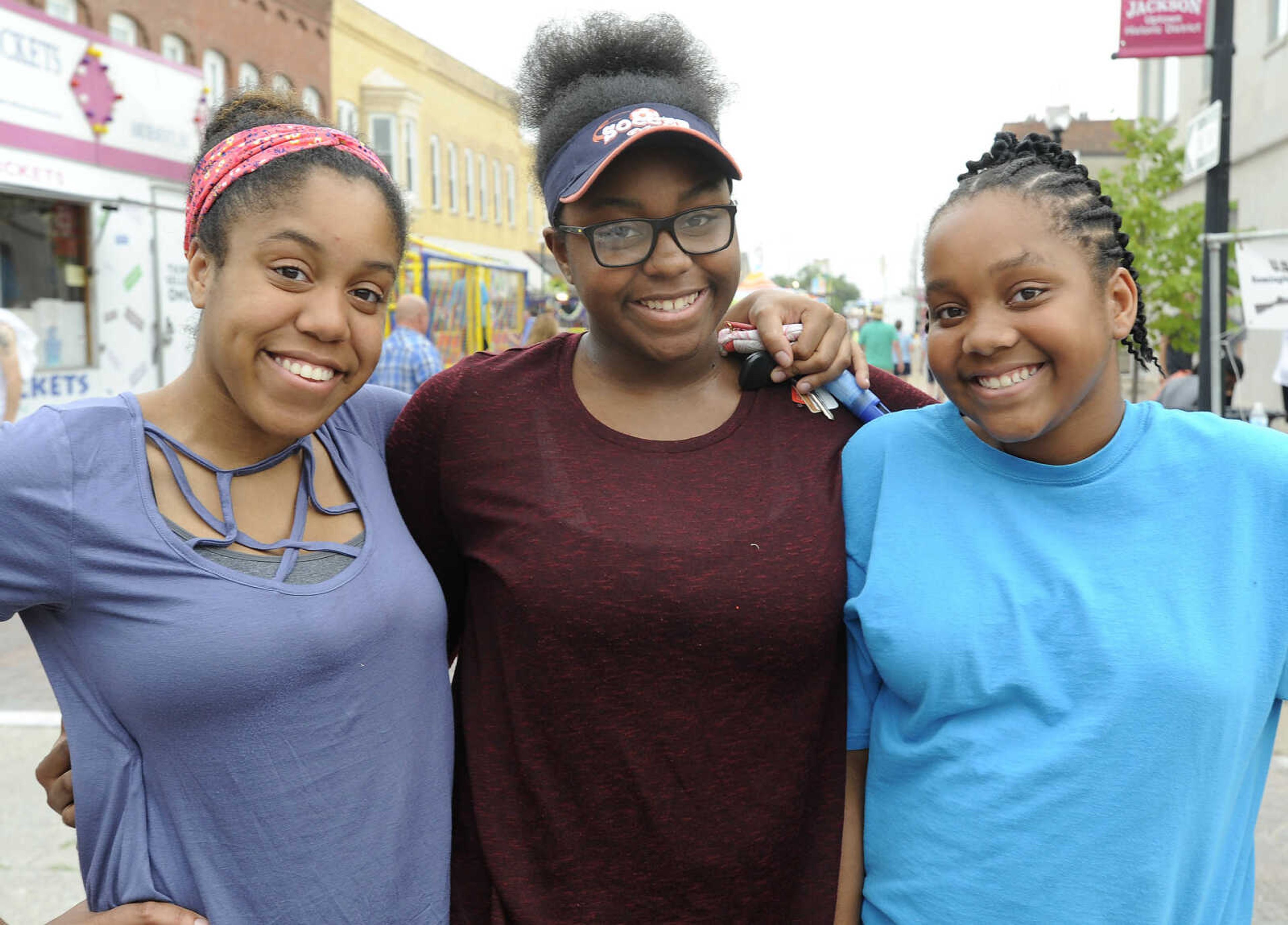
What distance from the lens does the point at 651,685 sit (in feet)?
6.44

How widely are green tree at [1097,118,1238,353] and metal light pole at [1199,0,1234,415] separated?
2346 mm

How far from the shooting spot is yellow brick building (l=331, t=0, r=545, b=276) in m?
24.8

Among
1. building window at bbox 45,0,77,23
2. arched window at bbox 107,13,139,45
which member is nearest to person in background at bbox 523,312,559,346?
building window at bbox 45,0,77,23

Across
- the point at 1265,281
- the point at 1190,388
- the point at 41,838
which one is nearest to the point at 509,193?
the point at 1190,388

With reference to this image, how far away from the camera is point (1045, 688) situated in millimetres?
1645

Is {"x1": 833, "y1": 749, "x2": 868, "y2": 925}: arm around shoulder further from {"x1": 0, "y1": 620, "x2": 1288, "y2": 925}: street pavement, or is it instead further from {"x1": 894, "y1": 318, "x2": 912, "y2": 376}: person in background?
{"x1": 894, "y1": 318, "x2": 912, "y2": 376}: person in background

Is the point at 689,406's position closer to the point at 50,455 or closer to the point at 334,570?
the point at 334,570

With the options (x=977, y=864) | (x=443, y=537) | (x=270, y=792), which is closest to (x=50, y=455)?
(x=270, y=792)

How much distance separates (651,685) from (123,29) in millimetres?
16650

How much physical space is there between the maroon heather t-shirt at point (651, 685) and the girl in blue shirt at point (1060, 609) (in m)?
0.16

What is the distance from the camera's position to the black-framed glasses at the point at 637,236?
6.88 ft

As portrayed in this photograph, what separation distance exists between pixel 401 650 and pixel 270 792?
1.00ft

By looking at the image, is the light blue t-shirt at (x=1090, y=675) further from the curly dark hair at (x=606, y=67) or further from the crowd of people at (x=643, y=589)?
the curly dark hair at (x=606, y=67)

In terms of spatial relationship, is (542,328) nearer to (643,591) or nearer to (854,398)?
(854,398)
